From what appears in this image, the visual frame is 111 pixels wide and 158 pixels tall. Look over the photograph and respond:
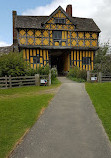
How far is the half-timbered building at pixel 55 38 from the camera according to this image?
21.5 meters

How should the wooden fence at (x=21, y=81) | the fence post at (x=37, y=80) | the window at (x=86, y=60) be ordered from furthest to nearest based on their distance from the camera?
the window at (x=86, y=60)
the fence post at (x=37, y=80)
the wooden fence at (x=21, y=81)

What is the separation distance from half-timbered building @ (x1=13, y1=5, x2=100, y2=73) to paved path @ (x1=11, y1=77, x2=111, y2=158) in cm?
1662

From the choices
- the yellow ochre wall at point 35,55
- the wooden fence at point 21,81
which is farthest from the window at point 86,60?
the wooden fence at point 21,81

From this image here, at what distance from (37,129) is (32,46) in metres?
18.3

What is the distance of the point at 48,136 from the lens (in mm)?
4062

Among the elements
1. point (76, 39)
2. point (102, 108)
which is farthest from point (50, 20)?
point (102, 108)

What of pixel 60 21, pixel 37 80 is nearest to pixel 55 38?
pixel 60 21

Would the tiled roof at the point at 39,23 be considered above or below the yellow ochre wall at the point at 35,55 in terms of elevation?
above

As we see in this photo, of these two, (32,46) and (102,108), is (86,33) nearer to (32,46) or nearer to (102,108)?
(32,46)

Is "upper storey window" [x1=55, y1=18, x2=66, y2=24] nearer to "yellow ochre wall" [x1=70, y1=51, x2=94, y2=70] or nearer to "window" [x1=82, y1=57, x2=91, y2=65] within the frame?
"yellow ochre wall" [x1=70, y1=51, x2=94, y2=70]

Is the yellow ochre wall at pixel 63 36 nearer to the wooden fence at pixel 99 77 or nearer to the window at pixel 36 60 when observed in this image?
the window at pixel 36 60

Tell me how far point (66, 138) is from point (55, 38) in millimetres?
19912

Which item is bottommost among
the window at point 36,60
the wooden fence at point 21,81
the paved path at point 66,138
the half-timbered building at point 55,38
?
the paved path at point 66,138

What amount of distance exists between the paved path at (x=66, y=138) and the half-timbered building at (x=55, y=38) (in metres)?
16.6
